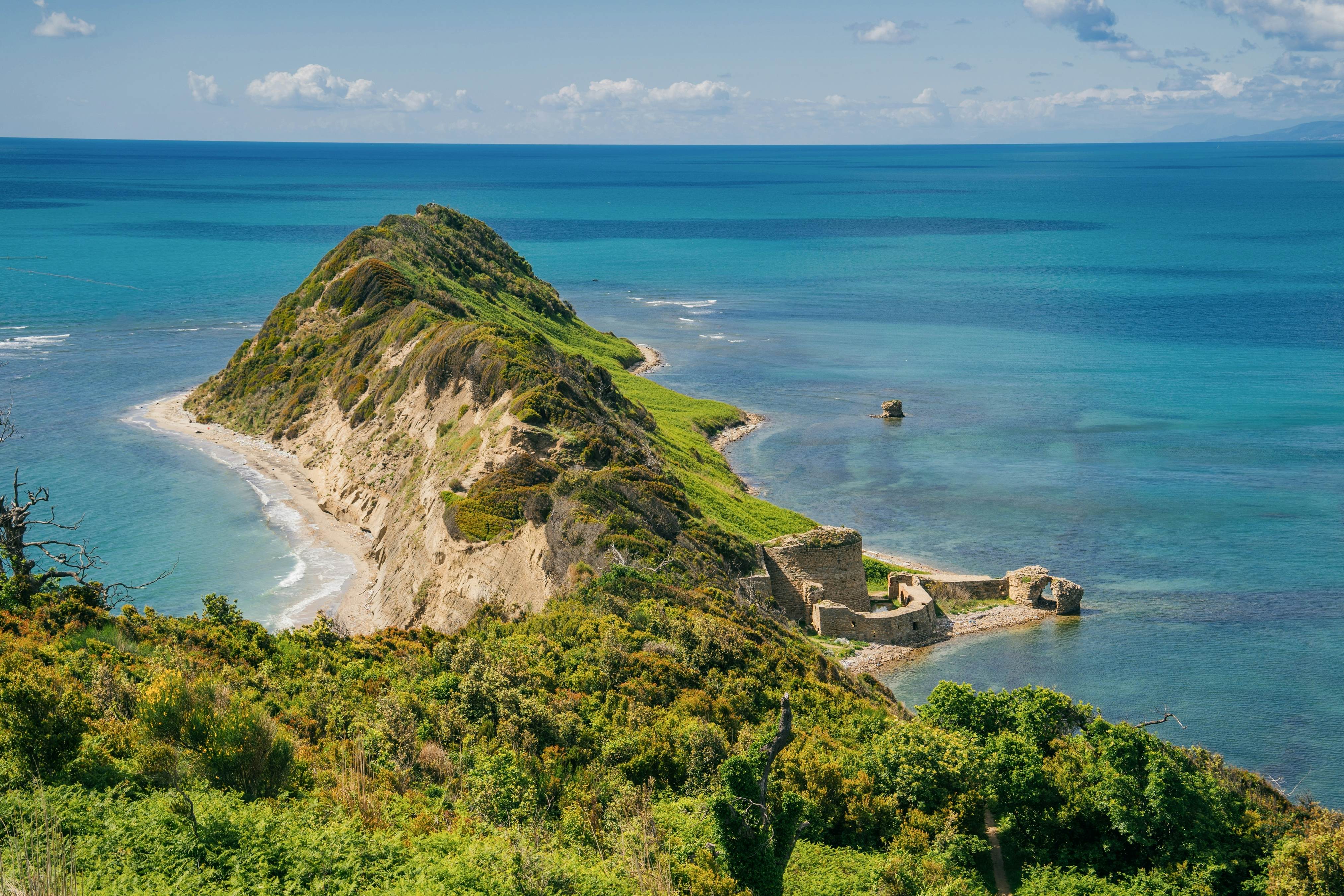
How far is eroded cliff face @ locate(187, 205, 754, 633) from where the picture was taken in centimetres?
3969

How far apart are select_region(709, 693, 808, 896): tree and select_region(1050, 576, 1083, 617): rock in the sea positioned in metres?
36.8

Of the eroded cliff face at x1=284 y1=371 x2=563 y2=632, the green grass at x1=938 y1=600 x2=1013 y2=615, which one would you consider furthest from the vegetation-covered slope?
the green grass at x1=938 y1=600 x2=1013 y2=615

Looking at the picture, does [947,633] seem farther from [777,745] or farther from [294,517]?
[777,745]

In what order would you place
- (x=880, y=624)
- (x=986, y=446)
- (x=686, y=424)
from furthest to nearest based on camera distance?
1. (x=986, y=446)
2. (x=686, y=424)
3. (x=880, y=624)

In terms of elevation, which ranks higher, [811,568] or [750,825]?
[750,825]

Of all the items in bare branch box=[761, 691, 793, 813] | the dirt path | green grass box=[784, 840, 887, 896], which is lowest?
the dirt path

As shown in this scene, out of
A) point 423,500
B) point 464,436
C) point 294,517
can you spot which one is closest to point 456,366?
point 464,436

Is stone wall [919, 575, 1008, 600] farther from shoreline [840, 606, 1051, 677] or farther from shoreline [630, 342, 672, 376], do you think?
shoreline [630, 342, 672, 376]

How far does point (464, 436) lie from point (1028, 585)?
1154 inches

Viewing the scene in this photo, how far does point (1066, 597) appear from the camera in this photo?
52.4 meters

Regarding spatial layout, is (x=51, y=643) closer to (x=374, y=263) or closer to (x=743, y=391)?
(x=374, y=263)

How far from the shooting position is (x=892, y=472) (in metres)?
74.6

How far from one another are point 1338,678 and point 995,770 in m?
30.8

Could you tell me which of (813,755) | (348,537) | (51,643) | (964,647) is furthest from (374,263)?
(813,755)
